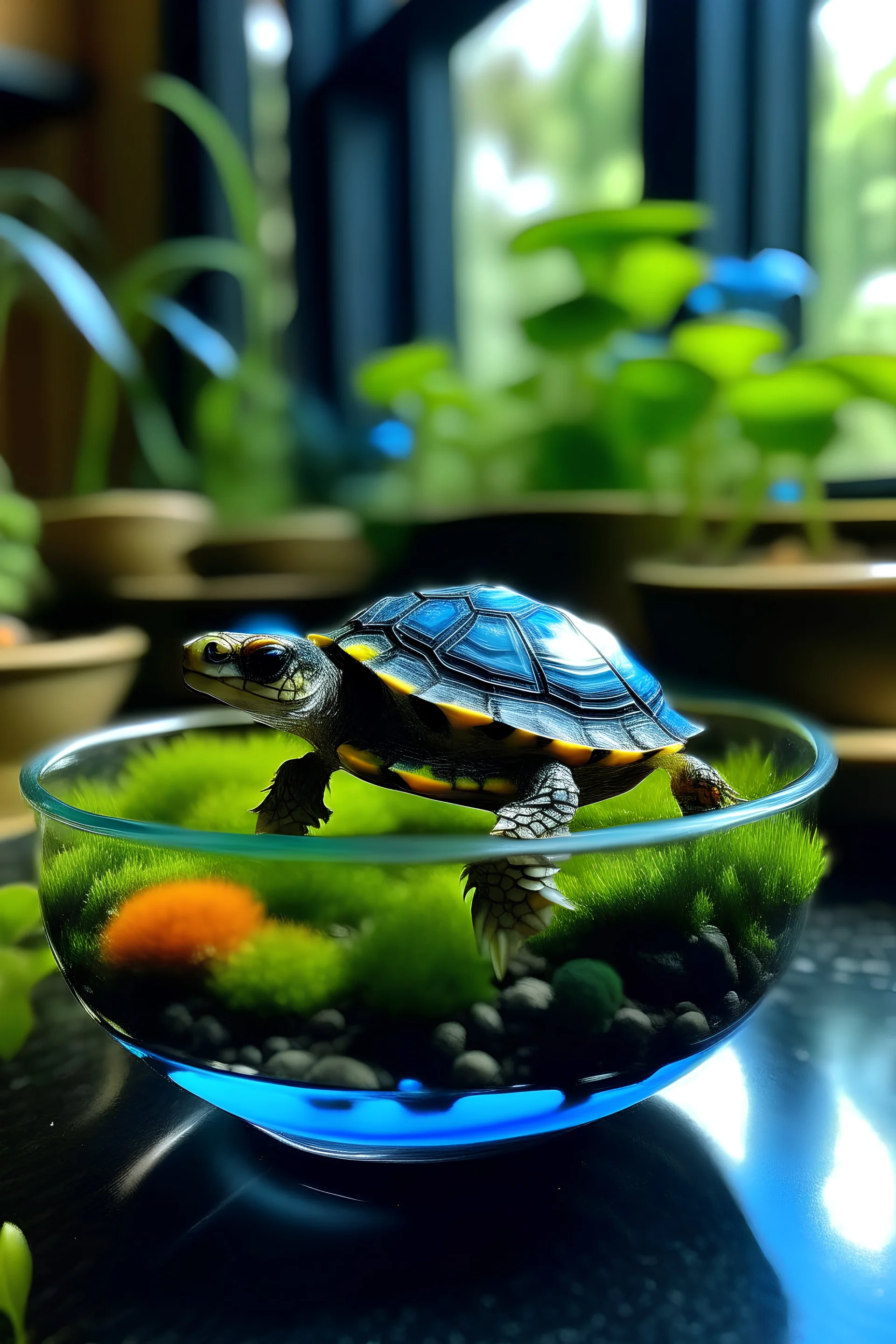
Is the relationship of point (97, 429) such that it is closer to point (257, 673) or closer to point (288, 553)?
point (288, 553)

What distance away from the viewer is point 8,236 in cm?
101

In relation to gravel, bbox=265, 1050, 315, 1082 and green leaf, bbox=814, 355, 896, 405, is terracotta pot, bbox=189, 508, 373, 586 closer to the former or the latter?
green leaf, bbox=814, 355, 896, 405

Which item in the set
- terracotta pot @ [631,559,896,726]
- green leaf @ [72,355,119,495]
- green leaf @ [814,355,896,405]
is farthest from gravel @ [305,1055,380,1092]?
green leaf @ [72,355,119,495]

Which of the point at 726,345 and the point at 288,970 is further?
the point at 726,345

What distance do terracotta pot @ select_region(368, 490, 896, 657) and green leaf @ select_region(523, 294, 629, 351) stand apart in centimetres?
11

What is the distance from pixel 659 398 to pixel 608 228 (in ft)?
0.35

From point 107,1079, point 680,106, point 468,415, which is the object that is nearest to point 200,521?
point 468,415

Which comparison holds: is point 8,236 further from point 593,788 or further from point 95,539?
point 593,788

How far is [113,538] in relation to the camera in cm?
92

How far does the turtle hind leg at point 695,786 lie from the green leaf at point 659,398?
352 millimetres

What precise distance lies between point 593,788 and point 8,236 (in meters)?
0.96

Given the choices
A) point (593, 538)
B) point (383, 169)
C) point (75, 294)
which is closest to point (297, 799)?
point (593, 538)

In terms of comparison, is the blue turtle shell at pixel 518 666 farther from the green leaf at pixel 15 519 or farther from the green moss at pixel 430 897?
the green leaf at pixel 15 519

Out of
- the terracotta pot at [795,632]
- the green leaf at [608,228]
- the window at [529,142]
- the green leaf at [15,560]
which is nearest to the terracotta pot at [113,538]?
the green leaf at [15,560]
